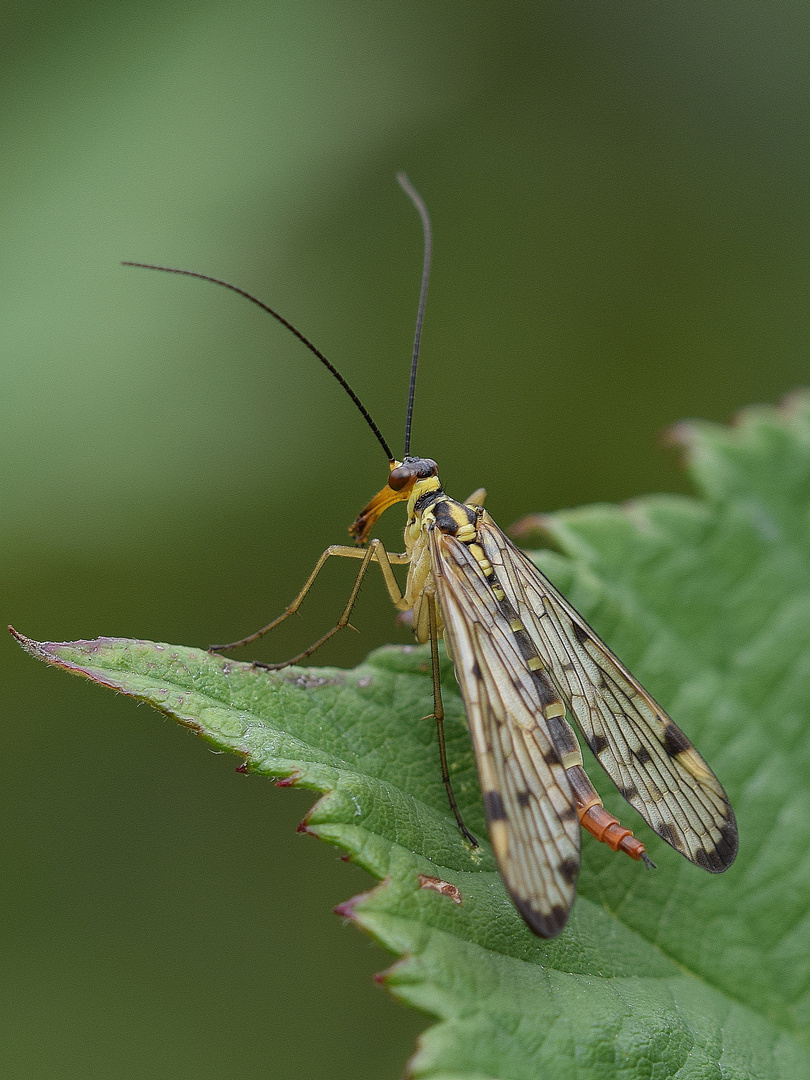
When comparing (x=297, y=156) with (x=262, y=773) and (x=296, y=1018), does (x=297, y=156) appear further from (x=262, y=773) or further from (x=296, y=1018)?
(x=296, y=1018)

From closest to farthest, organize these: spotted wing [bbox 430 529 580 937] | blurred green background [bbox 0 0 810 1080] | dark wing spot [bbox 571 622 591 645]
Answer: spotted wing [bbox 430 529 580 937]
dark wing spot [bbox 571 622 591 645]
blurred green background [bbox 0 0 810 1080]

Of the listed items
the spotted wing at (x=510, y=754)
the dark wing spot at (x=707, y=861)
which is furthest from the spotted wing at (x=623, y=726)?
the spotted wing at (x=510, y=754)

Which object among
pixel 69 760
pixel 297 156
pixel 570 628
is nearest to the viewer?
pixel 570 628

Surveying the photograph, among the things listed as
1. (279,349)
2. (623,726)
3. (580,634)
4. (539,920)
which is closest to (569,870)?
(539,920)

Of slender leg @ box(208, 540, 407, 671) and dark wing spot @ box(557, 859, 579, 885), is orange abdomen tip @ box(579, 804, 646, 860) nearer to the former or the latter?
dark wing spot @ box(557, 859, 579, 885)

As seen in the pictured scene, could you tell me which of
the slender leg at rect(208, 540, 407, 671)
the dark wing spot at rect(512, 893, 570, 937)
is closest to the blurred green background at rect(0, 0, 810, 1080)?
the slender leg at rect(208, 540, 407, 671)

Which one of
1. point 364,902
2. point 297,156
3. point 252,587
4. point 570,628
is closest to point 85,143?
point 297,156

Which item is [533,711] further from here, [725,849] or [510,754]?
[725,849]
